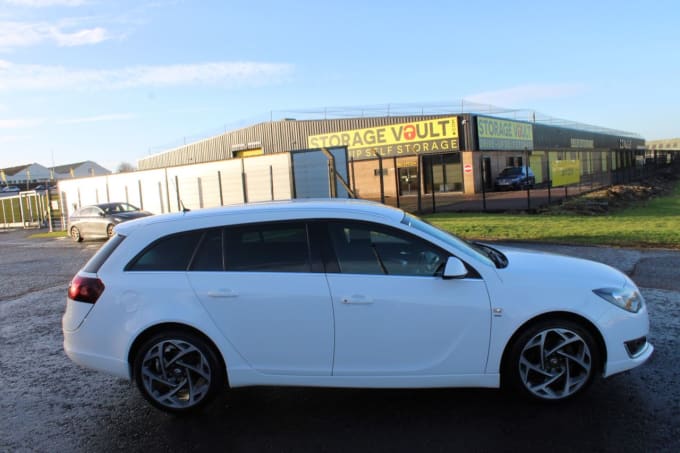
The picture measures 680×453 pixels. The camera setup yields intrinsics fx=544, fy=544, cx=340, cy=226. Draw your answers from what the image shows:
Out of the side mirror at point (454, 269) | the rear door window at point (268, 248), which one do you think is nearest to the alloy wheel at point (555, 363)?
the side mirror at point (454, 269)

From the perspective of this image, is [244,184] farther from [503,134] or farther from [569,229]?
[503,134]

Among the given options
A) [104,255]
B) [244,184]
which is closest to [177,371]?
[104,255]

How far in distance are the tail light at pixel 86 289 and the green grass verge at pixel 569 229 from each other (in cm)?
1080

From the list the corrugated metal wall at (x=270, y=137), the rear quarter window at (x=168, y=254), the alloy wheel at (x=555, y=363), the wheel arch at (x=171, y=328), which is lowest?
the alloy wheel at (x=555, y=363)

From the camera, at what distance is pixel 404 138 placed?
38594 millimetres

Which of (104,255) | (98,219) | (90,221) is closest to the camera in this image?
(104,255)

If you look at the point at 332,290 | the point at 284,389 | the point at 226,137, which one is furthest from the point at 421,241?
the point at 226,137

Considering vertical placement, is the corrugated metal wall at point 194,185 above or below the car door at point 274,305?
above

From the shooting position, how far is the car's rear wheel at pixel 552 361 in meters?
3.90

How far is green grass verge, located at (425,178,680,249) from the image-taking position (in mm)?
12195

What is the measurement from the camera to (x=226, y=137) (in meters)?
50.2

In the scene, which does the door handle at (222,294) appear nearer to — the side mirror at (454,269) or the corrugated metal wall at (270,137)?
the side mirror at (454,269)

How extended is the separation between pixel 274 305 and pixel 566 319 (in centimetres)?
211

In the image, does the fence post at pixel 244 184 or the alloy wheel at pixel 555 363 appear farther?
the fence post at pixel 244 184
